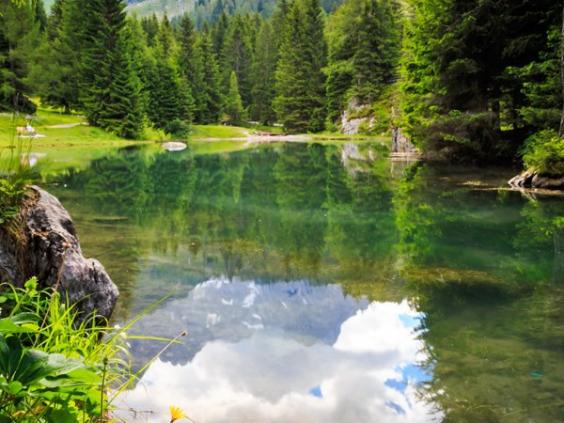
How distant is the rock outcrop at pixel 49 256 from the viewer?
416 cm

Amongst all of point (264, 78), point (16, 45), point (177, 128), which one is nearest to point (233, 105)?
point (264, 78)

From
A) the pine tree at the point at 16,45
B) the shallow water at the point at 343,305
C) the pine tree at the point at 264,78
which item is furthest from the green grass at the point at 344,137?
the shallow water at the point at 343,305

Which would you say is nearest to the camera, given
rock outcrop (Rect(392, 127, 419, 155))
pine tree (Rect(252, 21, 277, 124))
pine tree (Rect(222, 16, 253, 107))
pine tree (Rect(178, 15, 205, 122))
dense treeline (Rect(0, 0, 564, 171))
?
dense treeline (Rect(0, 0, 564, 171))

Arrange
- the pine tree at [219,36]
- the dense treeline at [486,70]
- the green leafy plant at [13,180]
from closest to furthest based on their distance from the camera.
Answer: the green leafy plant at [13,180], the dense treeline at [486,70], the pine tree at [219,36]

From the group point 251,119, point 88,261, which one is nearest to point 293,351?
point 88,261

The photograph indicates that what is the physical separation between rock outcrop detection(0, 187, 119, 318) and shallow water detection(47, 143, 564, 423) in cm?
69

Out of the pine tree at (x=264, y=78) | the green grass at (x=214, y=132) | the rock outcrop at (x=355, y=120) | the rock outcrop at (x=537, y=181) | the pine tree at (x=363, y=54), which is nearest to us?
the rock outcrop at (x=537, y=181)

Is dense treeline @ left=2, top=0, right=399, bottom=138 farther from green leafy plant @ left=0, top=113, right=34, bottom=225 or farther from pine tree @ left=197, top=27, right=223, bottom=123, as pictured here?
green leafy plant @ left=0, top=113, right=34, bottom=225

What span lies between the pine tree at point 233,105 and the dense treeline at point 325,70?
20 centimetres

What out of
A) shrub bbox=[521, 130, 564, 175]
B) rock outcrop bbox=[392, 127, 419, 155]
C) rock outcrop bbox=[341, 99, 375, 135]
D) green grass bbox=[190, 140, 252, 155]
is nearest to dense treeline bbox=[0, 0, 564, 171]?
shrub bbox=[521, 130, 564, 175]

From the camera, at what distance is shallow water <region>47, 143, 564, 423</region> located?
411 centimetres

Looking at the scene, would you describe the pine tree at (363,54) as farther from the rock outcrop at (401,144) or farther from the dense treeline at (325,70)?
the rock outcrop at (401,144)

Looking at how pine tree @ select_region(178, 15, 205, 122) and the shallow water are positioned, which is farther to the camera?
pine tree @ select_region(178, 15, 205, 122)

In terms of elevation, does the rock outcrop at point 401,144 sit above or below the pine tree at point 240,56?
below
